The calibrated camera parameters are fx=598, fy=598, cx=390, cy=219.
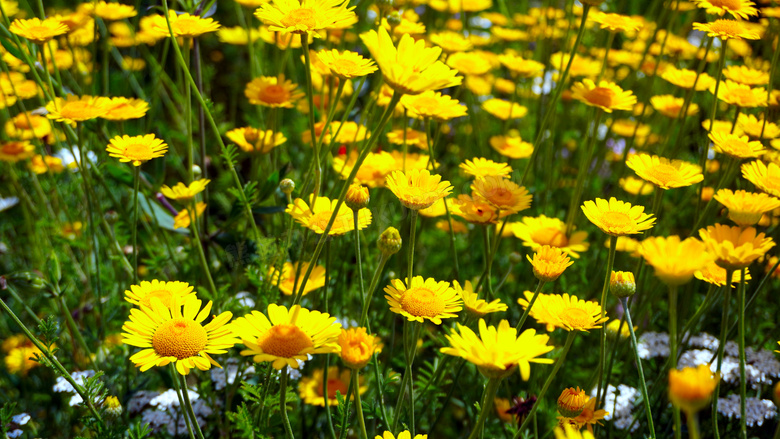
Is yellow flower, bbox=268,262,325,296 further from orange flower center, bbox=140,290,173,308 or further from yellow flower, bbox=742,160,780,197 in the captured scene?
yellow flower, bbox=742,160,780,197

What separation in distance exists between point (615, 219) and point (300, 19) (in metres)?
0.87

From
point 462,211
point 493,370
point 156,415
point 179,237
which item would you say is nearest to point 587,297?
point 462,211

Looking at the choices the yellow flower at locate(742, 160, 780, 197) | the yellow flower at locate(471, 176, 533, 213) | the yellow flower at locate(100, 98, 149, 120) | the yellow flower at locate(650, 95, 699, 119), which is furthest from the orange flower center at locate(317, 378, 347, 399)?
the yellow flower at locate(650, 95, 699, 119)

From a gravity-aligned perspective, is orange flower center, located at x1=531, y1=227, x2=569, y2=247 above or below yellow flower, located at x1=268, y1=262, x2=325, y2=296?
above

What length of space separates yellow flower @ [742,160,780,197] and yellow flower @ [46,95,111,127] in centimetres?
179

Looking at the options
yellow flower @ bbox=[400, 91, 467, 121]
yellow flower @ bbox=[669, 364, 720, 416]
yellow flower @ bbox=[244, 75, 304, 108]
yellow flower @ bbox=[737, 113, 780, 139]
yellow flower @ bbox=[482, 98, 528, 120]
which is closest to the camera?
yellow flower @ bbox=[669, 364, 720, 416]

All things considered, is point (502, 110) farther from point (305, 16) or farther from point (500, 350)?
point (500, 350)

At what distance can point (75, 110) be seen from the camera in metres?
1.68

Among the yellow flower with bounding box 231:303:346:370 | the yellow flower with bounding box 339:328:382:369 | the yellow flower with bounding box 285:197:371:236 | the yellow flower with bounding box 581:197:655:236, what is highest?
the yellow flower with bounding box 581:197:655:236

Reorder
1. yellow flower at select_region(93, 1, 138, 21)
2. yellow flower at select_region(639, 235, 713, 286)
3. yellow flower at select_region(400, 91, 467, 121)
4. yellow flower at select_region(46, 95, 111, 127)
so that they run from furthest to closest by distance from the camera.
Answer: yellow flower at select_region(93, 1, 138, 21)
yellow flower at select_region(400, 91, 467, 121)
yellow flower at select_region(46, 95, 111, 127)
yellow flower at select_region(639, 235, 713, 286)

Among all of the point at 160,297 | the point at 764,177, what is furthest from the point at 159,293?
the point at 764,177

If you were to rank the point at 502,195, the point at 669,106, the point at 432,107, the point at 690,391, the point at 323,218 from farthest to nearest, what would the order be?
the point at 669,106
the point at 432,107
the point at 502,195
the point at 323,218
the point at 690,391

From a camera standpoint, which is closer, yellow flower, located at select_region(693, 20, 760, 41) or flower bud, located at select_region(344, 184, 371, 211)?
flower bud, located at select_region(344, 184, 371, 211)

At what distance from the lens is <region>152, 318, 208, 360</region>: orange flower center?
1161mm
